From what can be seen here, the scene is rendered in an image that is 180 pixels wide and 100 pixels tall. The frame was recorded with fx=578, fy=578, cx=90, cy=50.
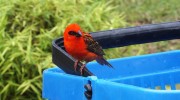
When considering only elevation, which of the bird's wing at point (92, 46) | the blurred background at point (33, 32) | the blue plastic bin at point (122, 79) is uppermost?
the blurred background at point (33, 32)

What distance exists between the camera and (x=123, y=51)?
12.0 feet

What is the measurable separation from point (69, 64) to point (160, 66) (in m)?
0.53

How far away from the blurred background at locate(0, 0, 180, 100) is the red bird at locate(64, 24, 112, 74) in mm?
1015

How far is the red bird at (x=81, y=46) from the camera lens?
191 centimetres

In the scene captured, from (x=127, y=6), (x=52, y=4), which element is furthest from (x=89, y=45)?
(x=127, y=6)

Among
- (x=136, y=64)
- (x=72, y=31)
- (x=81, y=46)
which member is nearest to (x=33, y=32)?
(x=81, y=46)

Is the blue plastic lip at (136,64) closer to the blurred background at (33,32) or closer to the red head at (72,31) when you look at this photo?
the red head at (72,31)

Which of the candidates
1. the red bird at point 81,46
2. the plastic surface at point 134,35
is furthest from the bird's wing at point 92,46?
the plastic surface at point 134,35

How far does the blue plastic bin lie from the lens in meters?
1.32

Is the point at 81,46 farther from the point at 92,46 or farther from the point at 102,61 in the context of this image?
the point at 102,61

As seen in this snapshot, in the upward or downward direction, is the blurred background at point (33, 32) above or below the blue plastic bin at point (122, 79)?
above

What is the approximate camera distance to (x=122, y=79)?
5.94 ft

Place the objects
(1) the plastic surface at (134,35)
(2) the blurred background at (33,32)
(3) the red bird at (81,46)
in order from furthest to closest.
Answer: (2) the blurred background at (33,32) → (3) the red bird at (81,46) → (1) the plastic surface at (134,35)

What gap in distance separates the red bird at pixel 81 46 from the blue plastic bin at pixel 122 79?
0.06 m
